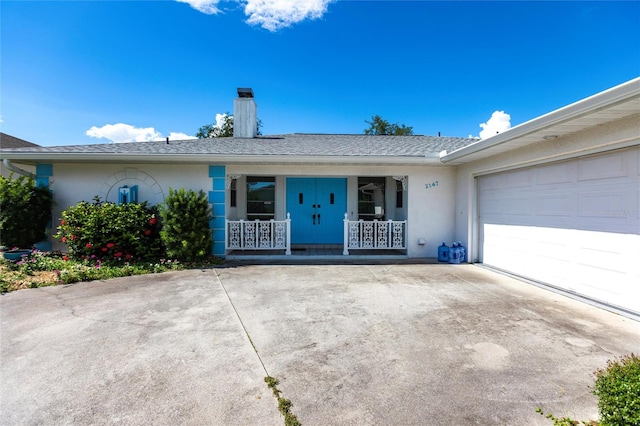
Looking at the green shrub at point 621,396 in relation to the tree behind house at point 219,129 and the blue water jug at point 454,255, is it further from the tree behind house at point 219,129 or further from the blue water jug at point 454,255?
the tree behind house at point 219,129

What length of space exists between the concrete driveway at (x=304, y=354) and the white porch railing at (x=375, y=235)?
10.7 ft

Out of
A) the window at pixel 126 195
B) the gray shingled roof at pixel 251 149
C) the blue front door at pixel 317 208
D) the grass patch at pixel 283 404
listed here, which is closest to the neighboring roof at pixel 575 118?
the gray shingled roof at pixel 251 149

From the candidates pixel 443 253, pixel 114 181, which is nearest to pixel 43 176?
pixel 114 181

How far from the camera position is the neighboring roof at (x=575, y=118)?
123 inches

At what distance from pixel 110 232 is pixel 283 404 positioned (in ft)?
22.3

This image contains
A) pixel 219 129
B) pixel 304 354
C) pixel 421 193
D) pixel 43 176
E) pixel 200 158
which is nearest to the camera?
pixel 304 354

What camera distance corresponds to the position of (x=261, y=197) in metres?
9.85

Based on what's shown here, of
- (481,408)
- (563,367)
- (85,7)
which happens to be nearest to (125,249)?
(85,7)

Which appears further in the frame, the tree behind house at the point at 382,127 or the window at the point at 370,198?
the tree behind house at the point at 382,127

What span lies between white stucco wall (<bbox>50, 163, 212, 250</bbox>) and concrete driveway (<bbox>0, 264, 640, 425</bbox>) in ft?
11.4

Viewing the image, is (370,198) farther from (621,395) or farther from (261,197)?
(621,395)

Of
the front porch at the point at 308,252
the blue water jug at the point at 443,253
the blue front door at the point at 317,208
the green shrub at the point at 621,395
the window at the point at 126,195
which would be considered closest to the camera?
the green shrub at the point at 621,395

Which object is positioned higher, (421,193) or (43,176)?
(43,176)

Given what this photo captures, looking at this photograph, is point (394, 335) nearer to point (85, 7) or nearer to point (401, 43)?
point (85, 7)
